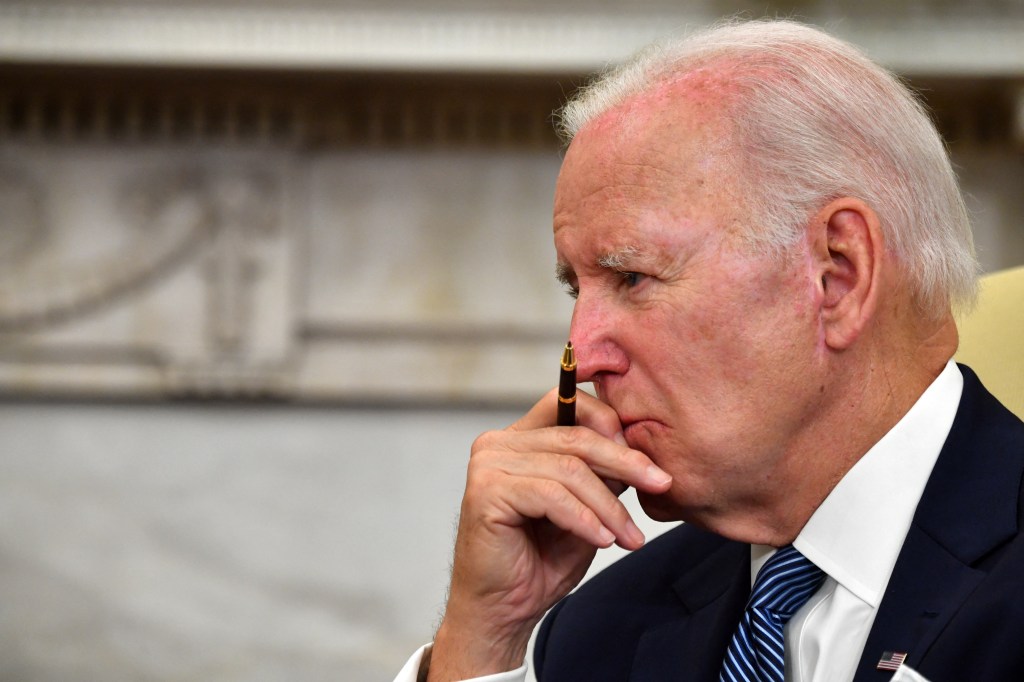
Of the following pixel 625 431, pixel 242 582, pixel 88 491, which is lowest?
pixel 242 582

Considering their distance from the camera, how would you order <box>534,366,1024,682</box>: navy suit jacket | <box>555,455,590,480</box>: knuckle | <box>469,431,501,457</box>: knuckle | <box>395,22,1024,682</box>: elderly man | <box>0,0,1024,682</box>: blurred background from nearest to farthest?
1. <box>534,366,1024,682</box>: navy suit jacket
2. <box>395,22,1024,682</box>: elderly man
3. <box>555,455,590,480</box>: knuckle
4. <box>469,431,501,457</box>: knuckle
5. <box>0,0,1024,682</box>: blurred background

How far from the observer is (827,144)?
1.12 meters

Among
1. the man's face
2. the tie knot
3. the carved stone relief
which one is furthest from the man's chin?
the carved stone relief

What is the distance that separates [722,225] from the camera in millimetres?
1110

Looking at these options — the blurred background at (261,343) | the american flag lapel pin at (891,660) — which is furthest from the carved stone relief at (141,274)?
the american flag lapel pin at (891,660)

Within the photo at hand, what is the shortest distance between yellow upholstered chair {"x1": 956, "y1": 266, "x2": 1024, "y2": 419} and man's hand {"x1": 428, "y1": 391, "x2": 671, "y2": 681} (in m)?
0.52

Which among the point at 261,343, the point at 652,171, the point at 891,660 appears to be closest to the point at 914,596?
the point at 891,660

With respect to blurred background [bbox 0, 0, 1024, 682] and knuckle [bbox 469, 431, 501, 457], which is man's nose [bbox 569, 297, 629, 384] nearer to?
knuckle [bbox 469, 431, 501, 457]

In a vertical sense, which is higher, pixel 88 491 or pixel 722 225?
pixel 722 225

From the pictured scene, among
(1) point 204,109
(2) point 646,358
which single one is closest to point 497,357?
(1) point 204,109

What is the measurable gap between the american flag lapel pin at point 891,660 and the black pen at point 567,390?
40cm

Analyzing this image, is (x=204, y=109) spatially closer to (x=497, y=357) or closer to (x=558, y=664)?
(x=497, y=357)

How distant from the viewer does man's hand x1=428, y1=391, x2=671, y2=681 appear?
1.20 meters

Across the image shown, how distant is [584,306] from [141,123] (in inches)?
89.0
